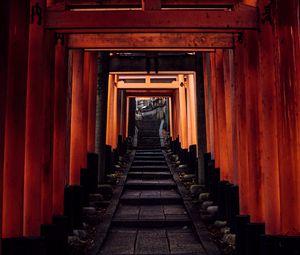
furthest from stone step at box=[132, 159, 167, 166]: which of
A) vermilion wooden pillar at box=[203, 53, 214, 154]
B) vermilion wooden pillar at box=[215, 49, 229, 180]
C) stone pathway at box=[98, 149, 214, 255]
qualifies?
vermilion wooden pillar at box=[215, 49, 229, 180]

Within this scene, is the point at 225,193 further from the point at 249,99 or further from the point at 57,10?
the point at 57,10

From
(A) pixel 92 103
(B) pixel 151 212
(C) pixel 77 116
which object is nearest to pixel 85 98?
(C) pixel 77 116

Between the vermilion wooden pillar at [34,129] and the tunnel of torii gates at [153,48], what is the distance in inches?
0.5

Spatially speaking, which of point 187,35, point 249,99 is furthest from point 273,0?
point 187,35

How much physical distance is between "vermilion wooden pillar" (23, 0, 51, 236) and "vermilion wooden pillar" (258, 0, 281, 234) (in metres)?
2.87

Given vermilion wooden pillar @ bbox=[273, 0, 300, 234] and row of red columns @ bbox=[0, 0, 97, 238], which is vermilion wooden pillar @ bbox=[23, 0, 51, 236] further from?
vermilion wooden pillar @ bbox=[273, 0, 300, 234]

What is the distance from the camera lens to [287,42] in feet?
14.8

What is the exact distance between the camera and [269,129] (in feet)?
16.6

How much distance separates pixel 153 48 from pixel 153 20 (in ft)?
4.72

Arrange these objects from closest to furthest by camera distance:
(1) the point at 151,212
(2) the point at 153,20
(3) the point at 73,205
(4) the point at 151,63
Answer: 1. (2) the point at 153,20
2. (3) the point at 73,205
3. (1) the point at 151,212
4. (4) the point at 151,63

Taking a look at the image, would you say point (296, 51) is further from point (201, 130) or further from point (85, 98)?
point (201, 130)

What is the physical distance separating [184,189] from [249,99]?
5876 mm

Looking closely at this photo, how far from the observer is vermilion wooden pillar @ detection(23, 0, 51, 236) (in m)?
5.06

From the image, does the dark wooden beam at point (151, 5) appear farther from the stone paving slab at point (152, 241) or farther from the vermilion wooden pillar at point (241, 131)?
the stone paving slab at point (152, 241)
